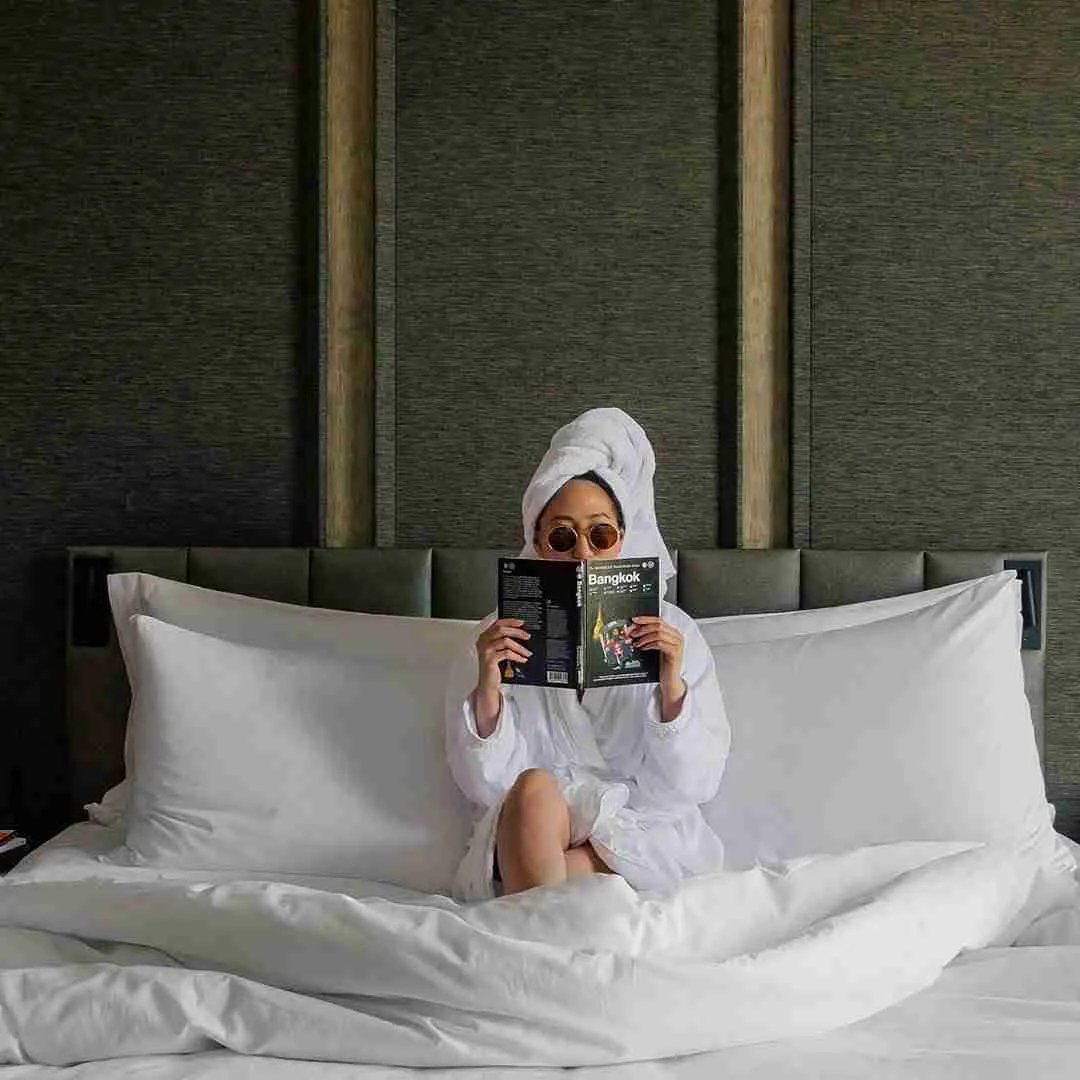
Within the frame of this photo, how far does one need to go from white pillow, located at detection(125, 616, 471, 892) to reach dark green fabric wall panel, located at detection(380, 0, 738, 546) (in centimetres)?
55

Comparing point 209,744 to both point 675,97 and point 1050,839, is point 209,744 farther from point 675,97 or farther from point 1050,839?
point 675,97

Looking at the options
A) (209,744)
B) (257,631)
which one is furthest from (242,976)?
(257,631)

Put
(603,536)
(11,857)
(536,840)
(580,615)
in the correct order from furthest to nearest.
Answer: (11,857) < (603,536) < (580,615) < (536,840)

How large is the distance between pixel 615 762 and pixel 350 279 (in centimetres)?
123

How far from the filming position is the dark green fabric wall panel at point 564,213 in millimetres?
2559

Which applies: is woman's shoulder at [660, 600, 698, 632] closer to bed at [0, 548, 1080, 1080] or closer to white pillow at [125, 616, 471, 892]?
bed at [0, 548, 1080, 1080]

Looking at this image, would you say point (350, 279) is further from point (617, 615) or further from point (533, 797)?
point (533, 797)

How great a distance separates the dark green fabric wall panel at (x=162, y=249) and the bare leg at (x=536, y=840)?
995 millimetres

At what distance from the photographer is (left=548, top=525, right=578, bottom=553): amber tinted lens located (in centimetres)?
198

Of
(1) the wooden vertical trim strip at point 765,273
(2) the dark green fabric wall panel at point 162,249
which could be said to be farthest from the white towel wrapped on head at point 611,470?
(2) the dark green fabric wall panel at point 162,249

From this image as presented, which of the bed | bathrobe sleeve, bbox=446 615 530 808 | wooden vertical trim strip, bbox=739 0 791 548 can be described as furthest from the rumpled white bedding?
wooden vertical trim strip, bbox=739 0 791 548

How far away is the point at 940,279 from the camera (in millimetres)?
2533

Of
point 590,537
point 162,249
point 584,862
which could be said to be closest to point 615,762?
point 584,862

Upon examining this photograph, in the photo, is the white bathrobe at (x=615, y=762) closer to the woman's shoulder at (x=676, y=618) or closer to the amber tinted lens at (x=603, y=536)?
the woman's shoulder at (x=676, y=618)
